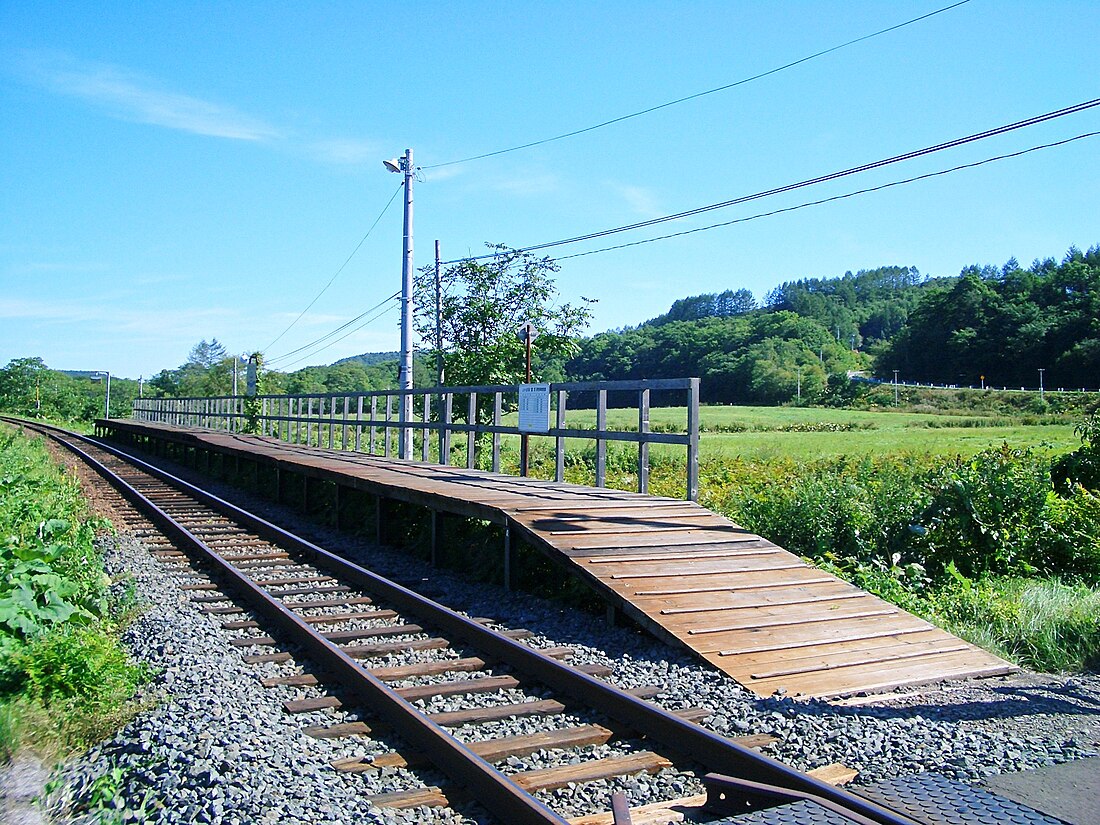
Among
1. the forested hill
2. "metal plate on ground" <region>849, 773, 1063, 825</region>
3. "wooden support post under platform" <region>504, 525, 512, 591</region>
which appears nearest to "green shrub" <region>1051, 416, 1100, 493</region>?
"wooden support post under platform" <region>504, 525, 512, 591</region>

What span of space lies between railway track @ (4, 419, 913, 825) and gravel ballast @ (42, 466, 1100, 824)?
0.28 feet

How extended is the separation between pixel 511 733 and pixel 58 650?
2535mm

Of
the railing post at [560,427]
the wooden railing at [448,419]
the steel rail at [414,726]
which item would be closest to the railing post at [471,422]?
the wooden railing at [448,419]

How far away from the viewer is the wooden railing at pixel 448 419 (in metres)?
9.16

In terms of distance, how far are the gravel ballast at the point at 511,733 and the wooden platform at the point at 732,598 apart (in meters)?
0.21

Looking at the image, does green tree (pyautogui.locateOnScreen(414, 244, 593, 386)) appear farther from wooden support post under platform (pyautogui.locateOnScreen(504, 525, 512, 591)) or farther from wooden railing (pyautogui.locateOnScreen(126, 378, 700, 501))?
wooden support post under platform (pyautogui.locateOnScreen(504, 525, 512, 591))

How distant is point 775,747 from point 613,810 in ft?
3.71

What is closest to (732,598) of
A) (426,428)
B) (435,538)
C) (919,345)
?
(435,538)

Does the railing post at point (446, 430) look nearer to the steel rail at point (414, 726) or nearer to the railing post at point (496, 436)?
the railing post at point (496, 436)

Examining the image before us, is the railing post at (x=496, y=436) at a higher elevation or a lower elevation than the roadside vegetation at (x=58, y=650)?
higher

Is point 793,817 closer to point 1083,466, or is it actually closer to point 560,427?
point 560,427

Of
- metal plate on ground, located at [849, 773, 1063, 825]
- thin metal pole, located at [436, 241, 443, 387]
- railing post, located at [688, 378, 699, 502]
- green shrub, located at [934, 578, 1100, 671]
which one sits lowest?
green shrub, located at [934, 578, 1100, 671]

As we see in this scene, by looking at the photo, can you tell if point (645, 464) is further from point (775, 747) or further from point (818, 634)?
point (775, 747)

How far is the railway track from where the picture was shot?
3.52 m
